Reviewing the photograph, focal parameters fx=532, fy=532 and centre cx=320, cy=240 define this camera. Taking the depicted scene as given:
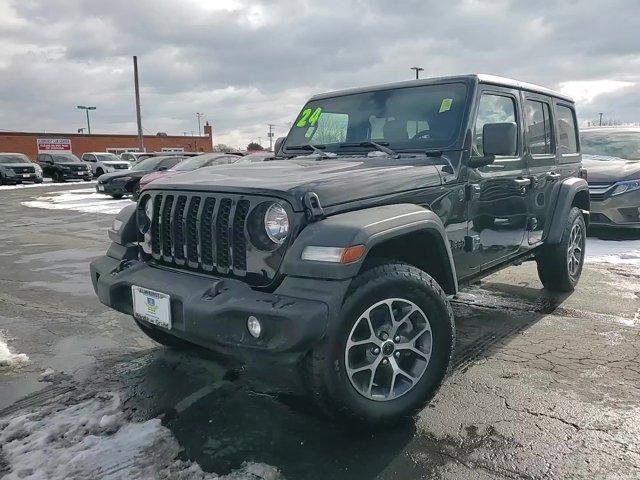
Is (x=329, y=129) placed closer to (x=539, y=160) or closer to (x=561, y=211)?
(x=539, y=160)

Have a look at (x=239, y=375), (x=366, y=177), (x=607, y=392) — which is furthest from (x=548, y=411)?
(x=239, y=375)

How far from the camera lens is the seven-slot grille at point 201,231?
107 inches

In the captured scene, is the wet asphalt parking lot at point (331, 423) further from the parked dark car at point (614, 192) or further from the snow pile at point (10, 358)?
the parked dark car at point (614, 192)

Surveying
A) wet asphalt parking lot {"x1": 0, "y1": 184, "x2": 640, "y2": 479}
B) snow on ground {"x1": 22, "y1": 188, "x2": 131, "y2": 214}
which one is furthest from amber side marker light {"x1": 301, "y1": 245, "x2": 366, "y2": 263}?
snow on ground {"x1": 22, "y1": 188, "x2": 131, "y2": 214}

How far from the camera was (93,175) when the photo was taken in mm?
30922

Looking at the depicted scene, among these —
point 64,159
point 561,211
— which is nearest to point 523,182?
point 561,211

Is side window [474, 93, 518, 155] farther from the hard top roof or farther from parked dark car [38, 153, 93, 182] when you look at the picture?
parked dark car [38, 153, 93, 182]

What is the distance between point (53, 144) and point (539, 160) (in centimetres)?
4627

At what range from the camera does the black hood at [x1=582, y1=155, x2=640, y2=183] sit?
8.08 m

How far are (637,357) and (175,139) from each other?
53.1 m

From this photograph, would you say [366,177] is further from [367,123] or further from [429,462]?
[429,462]

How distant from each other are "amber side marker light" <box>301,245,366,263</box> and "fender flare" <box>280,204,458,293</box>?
0.02m

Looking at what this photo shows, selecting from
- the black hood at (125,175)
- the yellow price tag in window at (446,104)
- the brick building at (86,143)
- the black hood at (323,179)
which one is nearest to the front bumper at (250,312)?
the black hood at (323,179)

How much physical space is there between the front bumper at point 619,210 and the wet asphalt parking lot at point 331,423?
3394 millimetres
